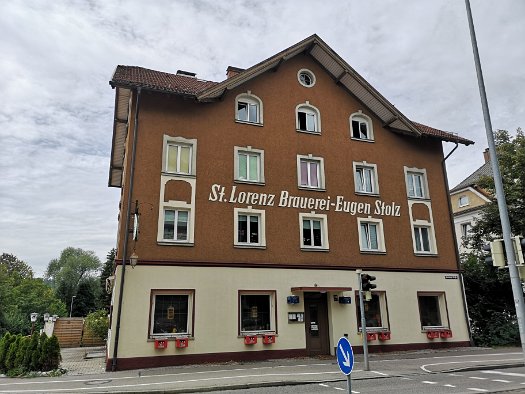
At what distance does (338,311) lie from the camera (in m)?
18.4

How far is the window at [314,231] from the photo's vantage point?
1895cm

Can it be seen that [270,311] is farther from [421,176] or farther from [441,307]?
[421,176]

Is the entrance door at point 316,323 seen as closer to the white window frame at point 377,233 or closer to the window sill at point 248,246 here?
the window sill at point 248,246

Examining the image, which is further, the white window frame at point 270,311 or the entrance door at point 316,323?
the entrance door at point 316,323

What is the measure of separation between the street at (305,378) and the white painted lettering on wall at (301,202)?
640 cm

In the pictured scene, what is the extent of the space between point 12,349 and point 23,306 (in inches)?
1213

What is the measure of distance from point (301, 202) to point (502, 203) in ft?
33.3

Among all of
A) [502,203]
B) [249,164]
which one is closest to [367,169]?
[249,164]

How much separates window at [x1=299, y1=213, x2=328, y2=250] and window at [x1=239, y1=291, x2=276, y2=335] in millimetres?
2939

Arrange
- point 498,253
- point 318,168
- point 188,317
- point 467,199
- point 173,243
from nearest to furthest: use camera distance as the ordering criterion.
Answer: point 498,253, point 188,317, point 173,243, point 318,168, point 467,199

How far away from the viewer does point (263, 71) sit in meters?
19.9

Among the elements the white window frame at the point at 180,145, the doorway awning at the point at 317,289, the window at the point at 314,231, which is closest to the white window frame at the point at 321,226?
the window at the point at 314,231

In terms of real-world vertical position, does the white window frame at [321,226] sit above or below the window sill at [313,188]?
below

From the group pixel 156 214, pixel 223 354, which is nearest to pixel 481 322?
pixel 223 354
